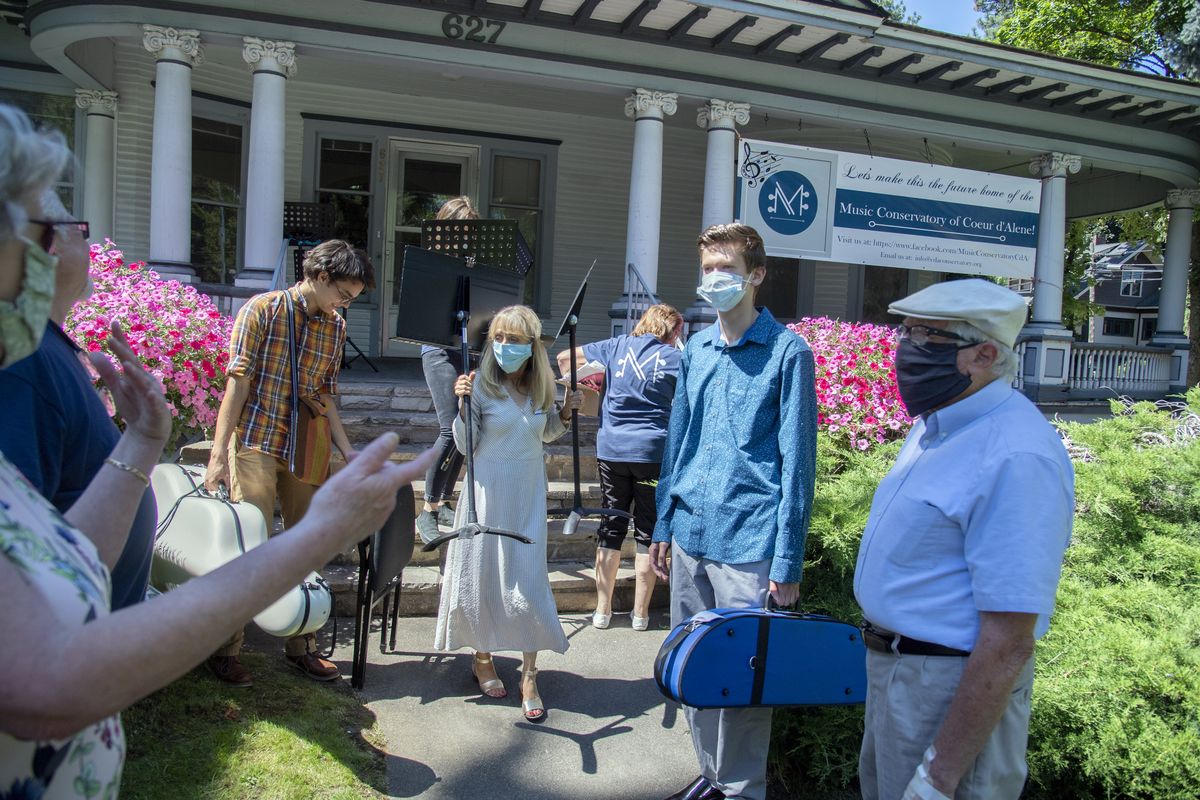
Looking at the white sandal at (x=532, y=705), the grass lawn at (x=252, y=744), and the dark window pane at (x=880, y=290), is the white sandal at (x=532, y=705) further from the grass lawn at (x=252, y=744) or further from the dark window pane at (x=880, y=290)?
the dark window pane at (x=880, y=290)

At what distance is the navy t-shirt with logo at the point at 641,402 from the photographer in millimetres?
4949

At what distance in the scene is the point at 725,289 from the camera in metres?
2.99

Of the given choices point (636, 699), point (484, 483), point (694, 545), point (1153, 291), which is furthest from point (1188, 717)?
point (1153, 291)

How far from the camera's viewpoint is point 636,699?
4.12m

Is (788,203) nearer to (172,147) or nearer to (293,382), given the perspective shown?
(172,147)

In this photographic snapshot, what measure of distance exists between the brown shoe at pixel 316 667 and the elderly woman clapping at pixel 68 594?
2.79 m

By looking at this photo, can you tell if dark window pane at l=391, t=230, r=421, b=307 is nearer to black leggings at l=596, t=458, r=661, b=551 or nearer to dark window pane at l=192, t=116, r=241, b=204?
dark window pane at l=192, t=116, r=241, b=204

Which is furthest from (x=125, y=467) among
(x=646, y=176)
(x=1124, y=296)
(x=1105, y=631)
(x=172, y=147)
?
(x=1124, y=296)

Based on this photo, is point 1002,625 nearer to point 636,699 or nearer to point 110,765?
point 110,765

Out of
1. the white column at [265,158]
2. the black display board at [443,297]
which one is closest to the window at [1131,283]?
the white column at [265,158]

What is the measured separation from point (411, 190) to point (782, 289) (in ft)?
17.6

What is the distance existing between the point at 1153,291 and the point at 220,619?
155ft

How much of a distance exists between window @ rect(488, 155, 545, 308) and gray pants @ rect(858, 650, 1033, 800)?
29.9 feet

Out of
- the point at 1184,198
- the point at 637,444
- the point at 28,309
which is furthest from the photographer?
the point at 1184,198
